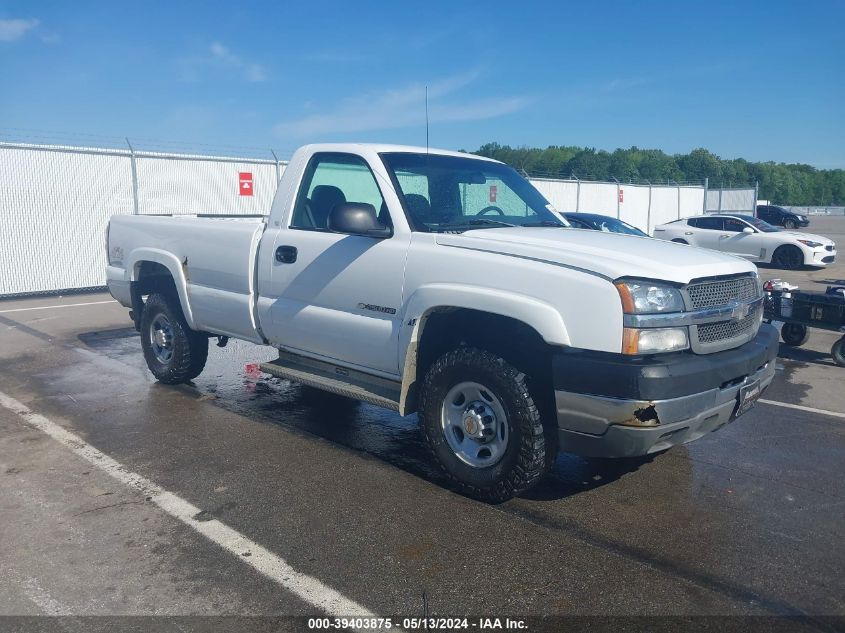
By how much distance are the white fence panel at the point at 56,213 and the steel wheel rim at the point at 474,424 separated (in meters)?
12.6

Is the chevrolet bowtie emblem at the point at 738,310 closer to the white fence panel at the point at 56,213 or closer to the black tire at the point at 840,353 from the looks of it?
the black tire at the point at 840,353

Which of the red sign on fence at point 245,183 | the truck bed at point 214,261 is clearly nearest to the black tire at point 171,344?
the truck bed at point 214,261

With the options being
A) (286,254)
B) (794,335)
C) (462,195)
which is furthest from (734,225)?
(286,254)

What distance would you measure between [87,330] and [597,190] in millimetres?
21824

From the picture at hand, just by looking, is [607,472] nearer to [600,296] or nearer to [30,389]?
[600,296]

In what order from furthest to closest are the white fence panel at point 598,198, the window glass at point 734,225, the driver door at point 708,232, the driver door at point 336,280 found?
the white fence panel at point 598,198, the driver door at point 708,232, the window glass at point 734,225, the driver door at point 336,280

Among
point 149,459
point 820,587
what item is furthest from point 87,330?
point 820,587

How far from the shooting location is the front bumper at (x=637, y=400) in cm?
344

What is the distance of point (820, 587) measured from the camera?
3.28m

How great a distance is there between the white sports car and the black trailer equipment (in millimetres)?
11082

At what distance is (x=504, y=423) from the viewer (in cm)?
401

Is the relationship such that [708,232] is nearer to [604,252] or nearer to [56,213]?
[56,213]

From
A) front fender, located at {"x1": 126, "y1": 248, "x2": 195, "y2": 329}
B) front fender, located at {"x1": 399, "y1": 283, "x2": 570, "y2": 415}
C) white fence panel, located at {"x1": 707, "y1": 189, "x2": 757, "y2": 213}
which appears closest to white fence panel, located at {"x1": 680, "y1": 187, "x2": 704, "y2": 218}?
white fence panel, located at {"x1": 707, "y1": 189, "x2": 757, "y2": 213}

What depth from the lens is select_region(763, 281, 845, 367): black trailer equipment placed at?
7855 mm
